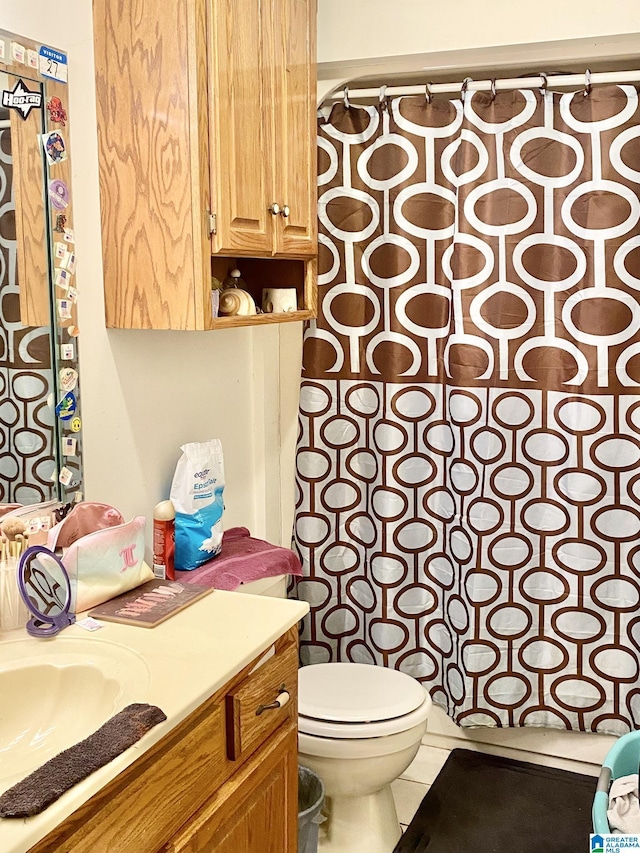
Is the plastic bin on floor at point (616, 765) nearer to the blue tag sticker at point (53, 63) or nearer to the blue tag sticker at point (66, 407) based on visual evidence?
the blue tag sticker at point (66, 407)

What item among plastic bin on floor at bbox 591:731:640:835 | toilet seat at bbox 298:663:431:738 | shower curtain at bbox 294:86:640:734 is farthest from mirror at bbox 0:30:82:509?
plastic bin on floor at bbox 591:731:640:835

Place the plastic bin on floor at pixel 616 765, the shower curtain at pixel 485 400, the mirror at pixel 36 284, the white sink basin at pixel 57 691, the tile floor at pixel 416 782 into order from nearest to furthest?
the white sink basin at pixel 57 691, the mirror at pixel 36 284, the plastic bin on floor at pixel 616 765, the shower curtain at pixel 485 400, the tile floor at pixel 416 782

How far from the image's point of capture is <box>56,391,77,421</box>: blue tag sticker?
1.83 metres

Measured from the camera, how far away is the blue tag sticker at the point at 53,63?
1.71m

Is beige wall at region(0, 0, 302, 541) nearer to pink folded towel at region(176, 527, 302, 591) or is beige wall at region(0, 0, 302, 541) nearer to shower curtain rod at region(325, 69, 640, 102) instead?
pink folded towel at region(176, 527, 302, 591)

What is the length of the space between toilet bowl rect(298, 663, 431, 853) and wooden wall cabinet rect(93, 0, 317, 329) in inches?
38.5

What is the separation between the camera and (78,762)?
1146mm

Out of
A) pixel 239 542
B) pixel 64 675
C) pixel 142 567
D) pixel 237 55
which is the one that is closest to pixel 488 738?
pixel 239 542

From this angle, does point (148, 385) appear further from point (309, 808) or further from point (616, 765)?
point (616, 765)

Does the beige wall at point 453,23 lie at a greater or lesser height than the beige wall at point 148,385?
greater

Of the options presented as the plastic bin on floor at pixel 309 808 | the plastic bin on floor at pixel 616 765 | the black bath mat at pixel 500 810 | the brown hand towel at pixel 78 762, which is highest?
the brown hand towel at pixel 78 762

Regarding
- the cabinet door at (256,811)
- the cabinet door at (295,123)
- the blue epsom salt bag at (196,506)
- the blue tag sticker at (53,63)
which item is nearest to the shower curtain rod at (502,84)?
the cabinet door at (295,123)

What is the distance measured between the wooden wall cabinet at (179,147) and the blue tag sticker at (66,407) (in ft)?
0.64

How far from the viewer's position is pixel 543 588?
8.25 feet
